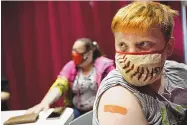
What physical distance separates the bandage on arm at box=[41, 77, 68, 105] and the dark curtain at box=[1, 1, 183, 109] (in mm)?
754

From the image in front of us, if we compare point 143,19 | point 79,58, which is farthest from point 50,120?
point 79,58

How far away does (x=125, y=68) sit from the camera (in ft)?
2.92

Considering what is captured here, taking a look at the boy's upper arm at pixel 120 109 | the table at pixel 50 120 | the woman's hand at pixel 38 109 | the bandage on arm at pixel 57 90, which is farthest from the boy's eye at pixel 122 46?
the bandage on arm at pixel 57 90

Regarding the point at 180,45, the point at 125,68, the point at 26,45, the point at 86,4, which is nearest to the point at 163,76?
the point at 125,68

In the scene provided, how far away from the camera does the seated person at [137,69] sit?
2.81 ft

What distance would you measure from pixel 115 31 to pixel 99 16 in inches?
75.0

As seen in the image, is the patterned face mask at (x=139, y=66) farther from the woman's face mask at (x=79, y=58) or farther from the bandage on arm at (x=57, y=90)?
the woman's face mask at (x=79, y=58)

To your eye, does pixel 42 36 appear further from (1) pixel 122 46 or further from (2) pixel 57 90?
(1) pixel 122 46

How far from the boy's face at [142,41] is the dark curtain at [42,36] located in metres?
1.89

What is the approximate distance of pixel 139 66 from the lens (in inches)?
34.6

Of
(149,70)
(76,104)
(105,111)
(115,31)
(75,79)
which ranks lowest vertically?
(76,104)

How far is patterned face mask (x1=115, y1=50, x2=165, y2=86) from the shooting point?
2.87 feet

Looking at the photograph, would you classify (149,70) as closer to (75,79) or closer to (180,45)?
(75,79)

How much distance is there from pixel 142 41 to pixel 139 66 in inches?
2.9
